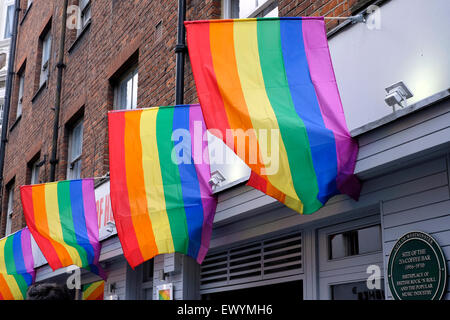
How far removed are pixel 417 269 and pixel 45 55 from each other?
1401 centimetres

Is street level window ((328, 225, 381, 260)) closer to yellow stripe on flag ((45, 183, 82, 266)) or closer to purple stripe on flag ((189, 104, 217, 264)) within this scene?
purple stripe on flag ((189, 104, 217, 264))

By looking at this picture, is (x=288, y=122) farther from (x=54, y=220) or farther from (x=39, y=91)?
(x=39, y=91)

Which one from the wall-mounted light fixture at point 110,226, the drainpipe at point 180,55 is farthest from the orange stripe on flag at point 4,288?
the drainpipe at point 180,55

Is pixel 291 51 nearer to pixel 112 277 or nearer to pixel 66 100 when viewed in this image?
pixel 112 277

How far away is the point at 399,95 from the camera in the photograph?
4938mm

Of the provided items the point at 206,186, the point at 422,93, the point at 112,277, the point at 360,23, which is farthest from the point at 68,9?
the point at 422,93

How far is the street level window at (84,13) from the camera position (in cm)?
1352

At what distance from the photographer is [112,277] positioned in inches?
415

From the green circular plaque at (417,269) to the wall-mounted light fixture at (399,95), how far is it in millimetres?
993

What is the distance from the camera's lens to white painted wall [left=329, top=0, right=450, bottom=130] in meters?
4.77

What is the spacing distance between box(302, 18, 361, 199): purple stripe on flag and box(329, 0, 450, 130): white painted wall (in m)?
0.42

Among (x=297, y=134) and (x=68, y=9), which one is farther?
(x=68, y=9)

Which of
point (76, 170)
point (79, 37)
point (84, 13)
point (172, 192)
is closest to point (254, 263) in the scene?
point (172, 192)

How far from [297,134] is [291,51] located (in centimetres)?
70
